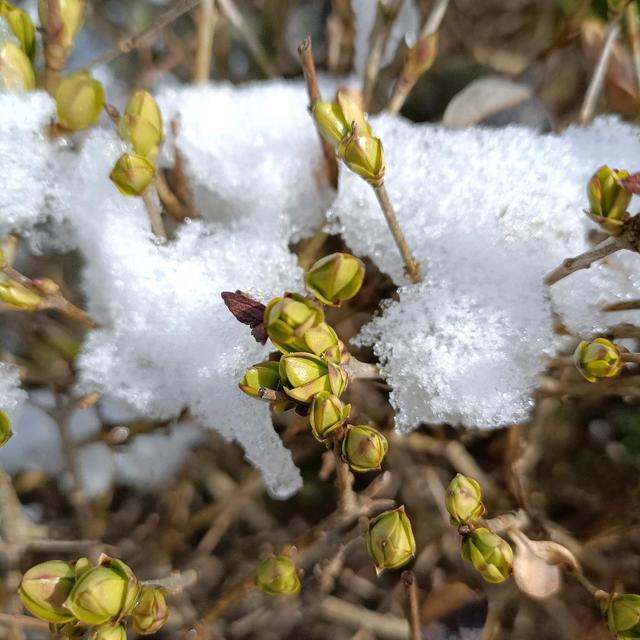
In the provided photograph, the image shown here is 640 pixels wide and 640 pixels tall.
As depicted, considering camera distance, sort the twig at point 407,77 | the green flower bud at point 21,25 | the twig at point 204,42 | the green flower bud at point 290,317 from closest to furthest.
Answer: the green flower bud at point 290,317, the green flower bud at point 21,25, the twig at point 407,77, the twig at point 204,42

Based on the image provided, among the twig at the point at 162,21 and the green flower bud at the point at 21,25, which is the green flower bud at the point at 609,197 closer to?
the twig at the point at 162,21

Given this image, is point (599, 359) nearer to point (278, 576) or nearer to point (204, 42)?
point (278, 576)

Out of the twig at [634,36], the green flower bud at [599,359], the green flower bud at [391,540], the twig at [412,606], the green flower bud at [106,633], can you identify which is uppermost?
the twig at [634,36]

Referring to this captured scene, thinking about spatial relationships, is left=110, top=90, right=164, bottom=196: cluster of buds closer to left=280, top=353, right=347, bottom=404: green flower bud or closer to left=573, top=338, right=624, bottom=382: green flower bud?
left=280, top=353, right=347, bottom=404: green flower bud

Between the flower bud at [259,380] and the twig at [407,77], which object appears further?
the twig at [407,77]

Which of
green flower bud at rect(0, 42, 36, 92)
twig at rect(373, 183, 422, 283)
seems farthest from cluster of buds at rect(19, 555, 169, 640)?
green flower bud at rect(0, 42, 36, 92)

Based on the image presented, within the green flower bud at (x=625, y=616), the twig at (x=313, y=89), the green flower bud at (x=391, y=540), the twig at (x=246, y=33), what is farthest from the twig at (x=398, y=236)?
the twig at (x=246, y=33)

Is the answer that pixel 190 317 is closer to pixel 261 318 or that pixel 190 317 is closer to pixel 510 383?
pixel 261 318
